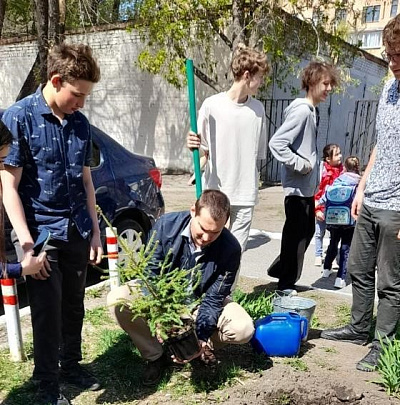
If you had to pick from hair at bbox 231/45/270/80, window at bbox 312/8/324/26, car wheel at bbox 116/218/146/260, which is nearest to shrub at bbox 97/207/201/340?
hair at bbox 231/45/270/80

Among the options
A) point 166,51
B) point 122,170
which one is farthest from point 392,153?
point 166,51

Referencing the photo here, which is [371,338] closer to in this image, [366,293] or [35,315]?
[366,293]

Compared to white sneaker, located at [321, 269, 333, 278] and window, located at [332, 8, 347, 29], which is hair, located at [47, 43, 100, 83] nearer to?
white sneaker, located at [321, 269, 333, 278]

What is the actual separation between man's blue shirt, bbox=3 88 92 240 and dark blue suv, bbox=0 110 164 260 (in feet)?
6.56

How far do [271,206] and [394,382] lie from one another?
7.34 m

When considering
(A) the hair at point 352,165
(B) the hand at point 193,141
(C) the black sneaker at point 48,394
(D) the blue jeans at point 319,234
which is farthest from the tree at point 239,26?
(C) the black sneaker at point 48,394

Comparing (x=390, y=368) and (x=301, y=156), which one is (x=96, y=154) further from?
(x=390, y=368)

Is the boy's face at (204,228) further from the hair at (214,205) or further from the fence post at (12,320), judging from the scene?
the fence post at (12,320)

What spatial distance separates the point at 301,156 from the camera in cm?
422

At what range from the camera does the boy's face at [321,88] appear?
408 centimetres

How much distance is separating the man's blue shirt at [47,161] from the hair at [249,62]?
1412mm

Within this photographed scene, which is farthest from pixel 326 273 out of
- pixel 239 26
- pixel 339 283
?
pixel 239 26

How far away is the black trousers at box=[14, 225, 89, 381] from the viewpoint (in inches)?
101

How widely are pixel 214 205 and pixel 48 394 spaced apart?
1376 mm
